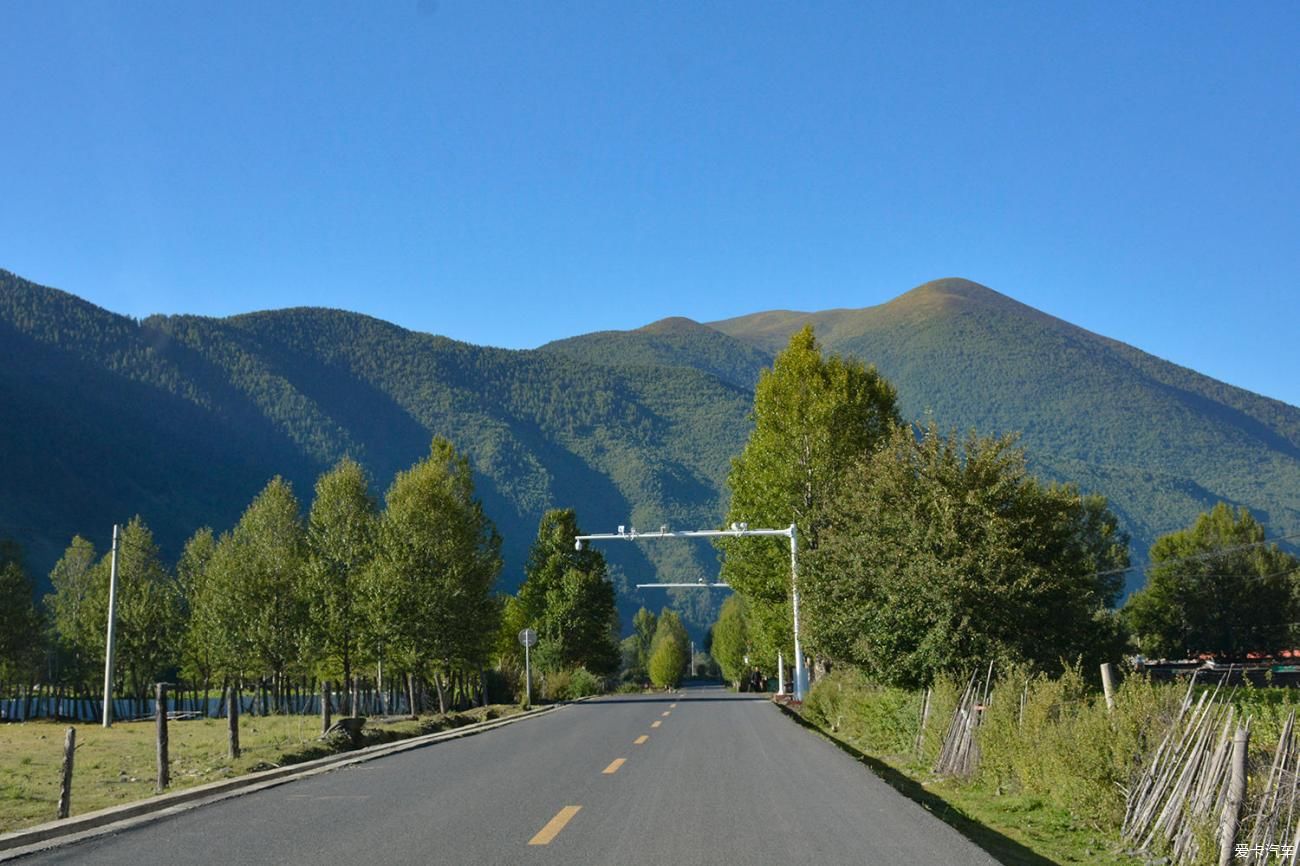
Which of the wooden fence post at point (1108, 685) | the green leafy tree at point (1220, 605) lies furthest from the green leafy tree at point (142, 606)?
the wooden fence post at point (1108, 685)

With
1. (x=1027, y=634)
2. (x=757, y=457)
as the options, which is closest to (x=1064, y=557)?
(x=1027, y=634)

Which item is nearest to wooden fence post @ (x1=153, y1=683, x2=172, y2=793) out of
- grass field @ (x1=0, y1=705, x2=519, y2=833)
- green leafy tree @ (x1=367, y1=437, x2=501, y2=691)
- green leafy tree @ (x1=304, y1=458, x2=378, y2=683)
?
grass field @ (x1=0, y1=705, x2=519, y2=833)

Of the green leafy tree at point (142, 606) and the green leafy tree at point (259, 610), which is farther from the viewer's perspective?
the green leafy tree at point (142, 606)

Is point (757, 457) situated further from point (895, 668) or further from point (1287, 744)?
point (1287, 744)

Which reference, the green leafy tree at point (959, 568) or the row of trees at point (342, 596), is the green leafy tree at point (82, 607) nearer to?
the row of trees at point (342, 596)

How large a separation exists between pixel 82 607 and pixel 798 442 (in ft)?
179

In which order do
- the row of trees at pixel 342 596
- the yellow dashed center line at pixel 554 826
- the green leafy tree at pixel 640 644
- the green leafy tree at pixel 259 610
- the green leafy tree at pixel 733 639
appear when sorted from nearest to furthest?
1. the yellow dashed center line at pixel 554 826
2. the row of trees at pixel 342 596
3. the green leafy tree at pixel 259 610
4. the green leafy tree at pixel 733 639
5. the green leafy tree at pixel 640 644

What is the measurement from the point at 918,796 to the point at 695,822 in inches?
171

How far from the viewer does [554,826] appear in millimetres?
9922

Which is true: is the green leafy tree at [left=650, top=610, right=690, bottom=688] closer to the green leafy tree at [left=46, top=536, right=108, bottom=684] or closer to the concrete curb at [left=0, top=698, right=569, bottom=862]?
the green leafy tree at [left=46, top=536, right=108, bottom=684]

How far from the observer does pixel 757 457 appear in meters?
38.1

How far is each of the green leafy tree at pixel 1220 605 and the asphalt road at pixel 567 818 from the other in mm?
57949

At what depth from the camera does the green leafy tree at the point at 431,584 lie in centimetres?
Answer: 4112

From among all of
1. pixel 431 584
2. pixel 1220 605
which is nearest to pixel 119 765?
pixel 431 584
